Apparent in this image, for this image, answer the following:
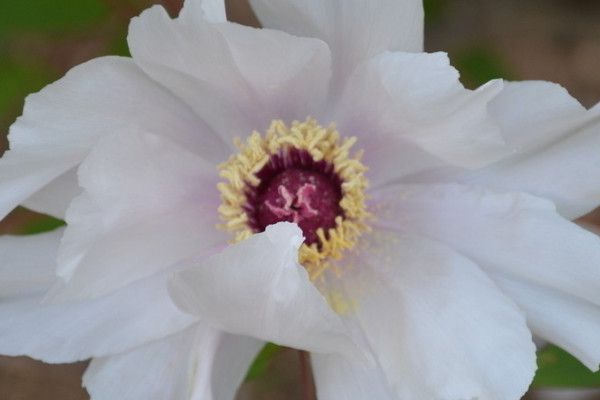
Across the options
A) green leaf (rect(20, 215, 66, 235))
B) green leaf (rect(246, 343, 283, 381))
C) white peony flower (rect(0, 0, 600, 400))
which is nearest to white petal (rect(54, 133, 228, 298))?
white peony flower (rect(0, 0, 600, 400))

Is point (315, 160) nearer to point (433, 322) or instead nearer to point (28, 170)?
point (433, 322)

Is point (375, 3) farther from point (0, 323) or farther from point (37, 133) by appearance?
point (0, 323)

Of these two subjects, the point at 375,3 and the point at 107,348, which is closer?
the point at 375,3

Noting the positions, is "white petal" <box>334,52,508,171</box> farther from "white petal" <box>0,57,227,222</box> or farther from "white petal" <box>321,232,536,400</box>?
"white petal" <box>0,57,227,222</box>

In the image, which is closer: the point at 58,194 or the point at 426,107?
the point at 426,107

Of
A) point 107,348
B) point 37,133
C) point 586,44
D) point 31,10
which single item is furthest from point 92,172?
point 586,44

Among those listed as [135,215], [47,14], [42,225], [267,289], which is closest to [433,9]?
[47,14]

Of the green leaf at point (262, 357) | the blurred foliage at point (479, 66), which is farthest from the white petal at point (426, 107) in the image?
the blurred foliage at point (479, 66)
